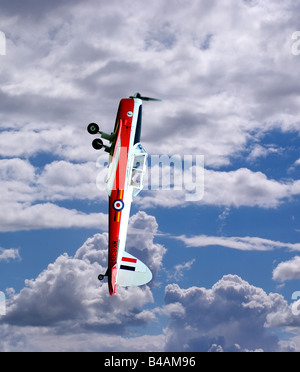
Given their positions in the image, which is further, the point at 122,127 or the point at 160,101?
the point at 160,101

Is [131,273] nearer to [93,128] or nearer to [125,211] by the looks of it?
[125,211]

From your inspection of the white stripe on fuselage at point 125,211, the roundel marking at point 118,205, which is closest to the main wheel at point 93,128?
the white stripe on fuselage at point 125,211

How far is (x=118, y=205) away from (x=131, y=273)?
207 inches

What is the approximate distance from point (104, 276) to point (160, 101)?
16002 mm

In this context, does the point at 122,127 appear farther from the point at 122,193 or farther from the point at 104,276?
the point at 104,276

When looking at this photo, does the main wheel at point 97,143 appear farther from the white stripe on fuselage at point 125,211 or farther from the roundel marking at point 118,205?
the roundel marking at point 118,205

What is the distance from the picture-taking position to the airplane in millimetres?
41562

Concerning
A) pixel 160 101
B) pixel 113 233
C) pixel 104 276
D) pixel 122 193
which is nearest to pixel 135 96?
pixel 160 101

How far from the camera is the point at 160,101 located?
48.1m

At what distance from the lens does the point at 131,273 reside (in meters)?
42.7

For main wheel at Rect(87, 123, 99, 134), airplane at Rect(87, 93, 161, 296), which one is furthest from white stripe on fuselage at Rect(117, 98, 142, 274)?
main wheel at Rect(87, 123, 99, 134)

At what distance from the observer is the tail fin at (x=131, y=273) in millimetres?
42469

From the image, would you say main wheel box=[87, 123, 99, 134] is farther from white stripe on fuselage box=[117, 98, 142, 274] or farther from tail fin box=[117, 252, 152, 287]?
tail fin box=[117, 252, 152, 287]
